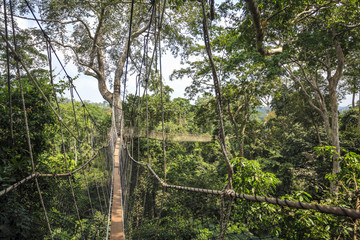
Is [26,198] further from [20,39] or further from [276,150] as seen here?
[276,150]

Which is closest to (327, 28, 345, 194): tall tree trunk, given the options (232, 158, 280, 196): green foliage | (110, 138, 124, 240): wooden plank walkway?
(232, 158, 280, 196): green foliage

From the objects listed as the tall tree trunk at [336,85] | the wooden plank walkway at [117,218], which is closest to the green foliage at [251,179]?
the wooden plank walkway at [117,218]

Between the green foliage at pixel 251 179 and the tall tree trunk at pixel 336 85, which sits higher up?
the tall tree trunk at pixel 336 85

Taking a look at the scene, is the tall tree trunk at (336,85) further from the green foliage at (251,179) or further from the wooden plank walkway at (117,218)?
the wooden plank walkway at (117,218)

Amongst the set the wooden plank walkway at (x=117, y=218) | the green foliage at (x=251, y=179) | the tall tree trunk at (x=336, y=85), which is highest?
the tall tree trunk at (x=336, y=85)

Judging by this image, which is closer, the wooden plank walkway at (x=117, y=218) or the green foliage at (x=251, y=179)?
the green foliage at (x=251, y=179)

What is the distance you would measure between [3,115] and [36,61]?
19.6 feet

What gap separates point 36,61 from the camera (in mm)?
6145

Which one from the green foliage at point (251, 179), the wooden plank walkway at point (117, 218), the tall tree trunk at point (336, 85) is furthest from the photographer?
the tall tree trunk at point (336, 85)

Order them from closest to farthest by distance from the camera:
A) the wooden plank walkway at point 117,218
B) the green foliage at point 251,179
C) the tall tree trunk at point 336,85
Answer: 1. the green foliage at point 251,179
2. the wooden plank walkway at point 117,218
3. the tall tree trunk at point 336,85

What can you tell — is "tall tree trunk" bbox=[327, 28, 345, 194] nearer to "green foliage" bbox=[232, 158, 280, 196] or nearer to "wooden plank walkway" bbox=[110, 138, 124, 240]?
"green foliage" bbox=[232, 158, 280, 196]

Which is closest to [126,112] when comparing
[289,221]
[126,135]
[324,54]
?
[126,135]

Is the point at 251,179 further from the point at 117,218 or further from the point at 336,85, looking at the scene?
the point at 336,85

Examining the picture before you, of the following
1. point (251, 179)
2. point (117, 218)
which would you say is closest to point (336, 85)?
point (251, 179)
